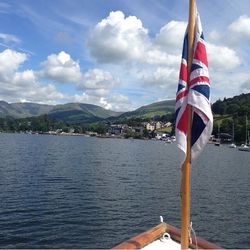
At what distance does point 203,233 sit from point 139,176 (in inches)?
1462

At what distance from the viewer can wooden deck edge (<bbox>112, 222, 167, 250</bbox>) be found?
33.6 feet

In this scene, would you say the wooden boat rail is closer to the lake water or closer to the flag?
the flag

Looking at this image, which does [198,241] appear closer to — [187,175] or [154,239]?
[154,239]

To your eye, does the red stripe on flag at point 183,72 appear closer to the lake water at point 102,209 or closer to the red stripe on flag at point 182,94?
the red stripe on flag at point 182,94

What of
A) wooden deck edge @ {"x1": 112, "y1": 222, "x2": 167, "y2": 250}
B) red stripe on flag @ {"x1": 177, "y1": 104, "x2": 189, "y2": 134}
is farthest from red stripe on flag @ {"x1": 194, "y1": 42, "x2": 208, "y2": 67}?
wooden deck edge @ {"x1": 112, "y1": 222, "x2": 167, "y2": 250}

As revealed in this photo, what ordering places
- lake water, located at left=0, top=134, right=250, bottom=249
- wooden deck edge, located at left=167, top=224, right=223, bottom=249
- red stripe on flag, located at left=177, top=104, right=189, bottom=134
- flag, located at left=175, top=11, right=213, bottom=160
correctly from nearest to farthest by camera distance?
flag, located at left=175, top=11, right=213, bottom=160 < red stripe on flag, located at left=177, top=104, right=189, bottom=134 < wooden deck edge, located at left=167, top=224, right=223, bottom=249 < lake water, located at left=0, top=134, right=250, bottom=249

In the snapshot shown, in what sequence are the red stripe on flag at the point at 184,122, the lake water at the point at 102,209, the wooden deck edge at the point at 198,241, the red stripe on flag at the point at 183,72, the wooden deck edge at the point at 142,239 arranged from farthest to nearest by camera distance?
the lake water at the point at 102,209, the wooden deck edge at the point at 198,241, the wooden deck edge at the point at 142,239, the red stripe on flag at the point at 183,72, the red stripe on flag at the point at 184,122

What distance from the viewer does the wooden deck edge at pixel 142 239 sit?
33.6 feet

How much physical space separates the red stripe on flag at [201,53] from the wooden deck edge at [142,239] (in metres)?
5.06

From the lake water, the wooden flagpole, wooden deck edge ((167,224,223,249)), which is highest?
the wooden flagpole

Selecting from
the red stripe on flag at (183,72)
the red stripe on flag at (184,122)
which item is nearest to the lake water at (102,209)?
the red stripe on flag at (184,122)

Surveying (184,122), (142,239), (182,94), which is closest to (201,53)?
(182,94)

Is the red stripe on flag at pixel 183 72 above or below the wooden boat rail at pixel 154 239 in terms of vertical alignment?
above

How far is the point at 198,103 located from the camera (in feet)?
30.7
